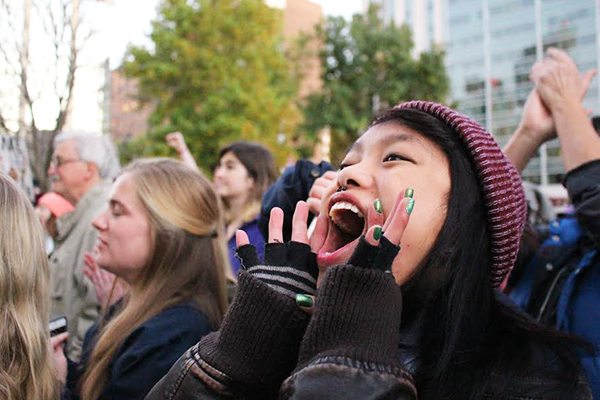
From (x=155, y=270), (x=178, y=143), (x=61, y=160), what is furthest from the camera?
(x=178, y=143)

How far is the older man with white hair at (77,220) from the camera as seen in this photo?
3.33m

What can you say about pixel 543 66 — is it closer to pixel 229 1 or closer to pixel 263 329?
pixel 263 329

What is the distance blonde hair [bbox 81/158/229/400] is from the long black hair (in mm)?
982

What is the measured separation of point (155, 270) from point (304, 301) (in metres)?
1.20

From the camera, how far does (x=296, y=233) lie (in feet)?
4.05

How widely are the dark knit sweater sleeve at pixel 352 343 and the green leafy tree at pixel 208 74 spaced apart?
53.3 ft

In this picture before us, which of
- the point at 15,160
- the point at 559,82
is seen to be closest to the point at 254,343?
the point at 559,82

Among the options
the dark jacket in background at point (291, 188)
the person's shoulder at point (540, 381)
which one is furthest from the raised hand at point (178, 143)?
the person's shoulder at point (540, 381)

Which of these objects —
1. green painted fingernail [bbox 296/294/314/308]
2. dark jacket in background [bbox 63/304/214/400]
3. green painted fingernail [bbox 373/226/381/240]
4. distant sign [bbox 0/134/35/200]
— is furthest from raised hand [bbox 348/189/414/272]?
distant sign [bbox 0/134/35/200]

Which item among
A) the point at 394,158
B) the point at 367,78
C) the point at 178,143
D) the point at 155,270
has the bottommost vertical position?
the point at 155,270

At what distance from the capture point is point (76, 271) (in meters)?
3.44

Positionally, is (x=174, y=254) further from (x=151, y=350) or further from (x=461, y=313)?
(x=461, y=313)

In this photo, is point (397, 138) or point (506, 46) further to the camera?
point (506, 46)

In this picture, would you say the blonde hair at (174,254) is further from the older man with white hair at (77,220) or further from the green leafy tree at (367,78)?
the green leafy tree at (367,78)
